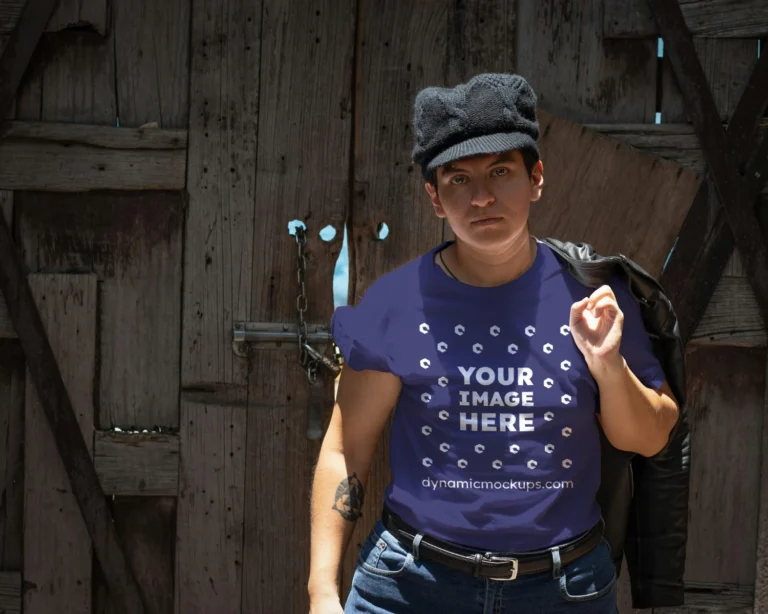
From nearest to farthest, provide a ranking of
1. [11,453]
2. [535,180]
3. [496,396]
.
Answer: [496,396]
[535,180]
[11,453]

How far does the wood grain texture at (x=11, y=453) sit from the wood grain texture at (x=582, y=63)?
188cm

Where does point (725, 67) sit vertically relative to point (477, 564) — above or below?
above

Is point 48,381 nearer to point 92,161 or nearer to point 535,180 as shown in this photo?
point 92,161

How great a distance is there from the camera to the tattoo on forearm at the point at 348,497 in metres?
2.31

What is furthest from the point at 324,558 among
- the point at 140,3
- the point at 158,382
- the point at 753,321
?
the point at 140,3

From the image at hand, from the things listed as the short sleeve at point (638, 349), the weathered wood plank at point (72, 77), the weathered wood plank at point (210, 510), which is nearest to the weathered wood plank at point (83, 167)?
the weathered wood plank at point (72, 77)

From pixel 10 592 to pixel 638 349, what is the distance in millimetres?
2236

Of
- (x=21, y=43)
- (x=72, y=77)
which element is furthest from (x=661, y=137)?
(x=21, y=43)

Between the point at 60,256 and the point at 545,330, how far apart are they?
5.65 feet

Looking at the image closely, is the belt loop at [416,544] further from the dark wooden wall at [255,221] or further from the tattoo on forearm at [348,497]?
the dark wooden wall at [255,221]

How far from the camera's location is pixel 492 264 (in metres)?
2.20

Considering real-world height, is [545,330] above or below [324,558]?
above

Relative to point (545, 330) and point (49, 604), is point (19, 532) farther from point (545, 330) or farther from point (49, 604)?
point (545, 330)

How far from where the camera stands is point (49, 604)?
10.4 ft
